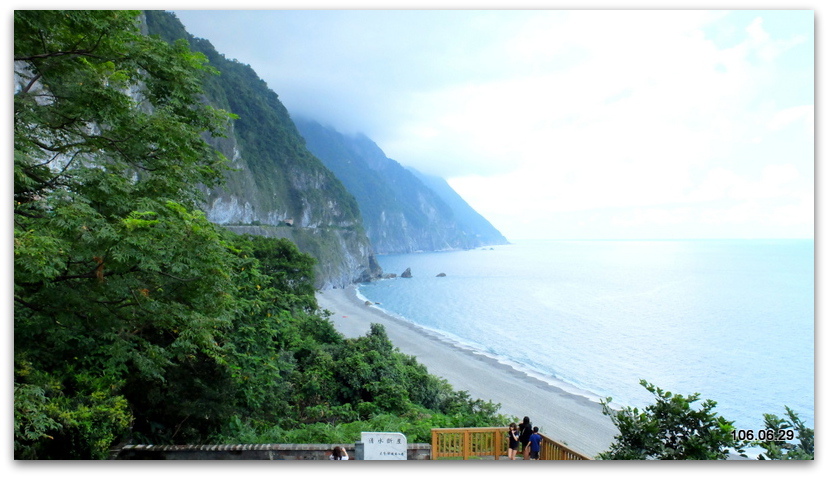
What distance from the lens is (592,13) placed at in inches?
202

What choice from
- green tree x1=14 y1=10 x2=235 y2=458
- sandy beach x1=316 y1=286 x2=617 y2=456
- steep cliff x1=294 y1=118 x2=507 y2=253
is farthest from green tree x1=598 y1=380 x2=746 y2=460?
steep cliff x1=294 y1=118 x2=507 y2=253

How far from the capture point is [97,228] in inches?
118

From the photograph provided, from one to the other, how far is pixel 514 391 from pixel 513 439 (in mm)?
10667

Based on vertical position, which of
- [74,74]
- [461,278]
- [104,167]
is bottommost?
[461,278]

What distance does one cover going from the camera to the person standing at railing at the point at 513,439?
443 cm

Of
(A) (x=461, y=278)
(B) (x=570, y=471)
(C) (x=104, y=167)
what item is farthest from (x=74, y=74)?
(A) (x=461, y=278)

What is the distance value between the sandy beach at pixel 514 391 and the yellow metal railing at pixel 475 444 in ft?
23.8

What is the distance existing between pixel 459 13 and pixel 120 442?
584 centimetres

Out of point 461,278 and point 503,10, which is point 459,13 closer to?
point 503,10

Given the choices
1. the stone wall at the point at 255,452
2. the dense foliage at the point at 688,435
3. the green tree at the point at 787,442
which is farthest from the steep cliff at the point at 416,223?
the green tree at the point at 787,442

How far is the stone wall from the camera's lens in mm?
4477

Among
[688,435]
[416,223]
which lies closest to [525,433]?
[688,435]
